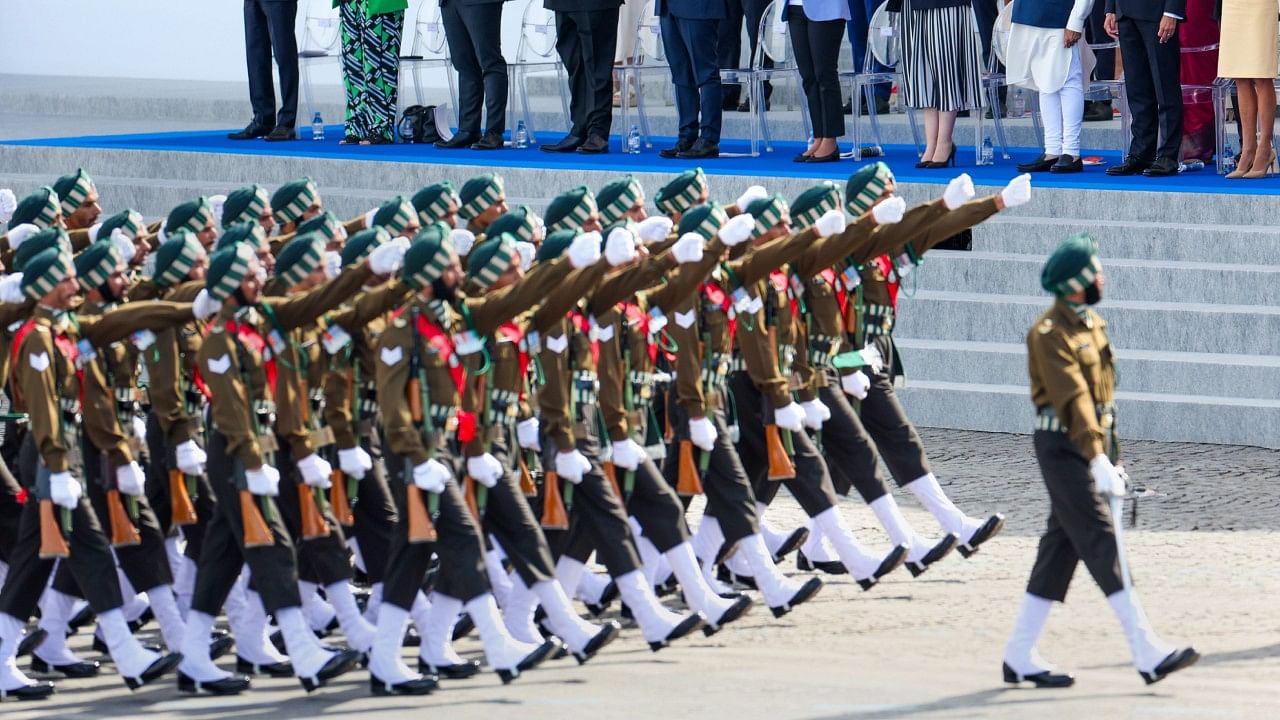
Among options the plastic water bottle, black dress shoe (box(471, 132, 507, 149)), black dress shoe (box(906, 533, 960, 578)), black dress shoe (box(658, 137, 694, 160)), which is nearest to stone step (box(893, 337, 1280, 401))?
the plastic water bottle

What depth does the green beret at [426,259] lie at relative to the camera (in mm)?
8086

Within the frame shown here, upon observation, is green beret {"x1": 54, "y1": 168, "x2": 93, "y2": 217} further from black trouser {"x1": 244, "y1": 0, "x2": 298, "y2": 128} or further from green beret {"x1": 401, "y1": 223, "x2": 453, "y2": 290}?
black trouser {"x1": 244, "y1": 0, "x2": 298, "y2": 128}

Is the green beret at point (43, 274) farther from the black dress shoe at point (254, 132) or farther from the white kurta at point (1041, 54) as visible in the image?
the black dress shoe at point (254, 132)

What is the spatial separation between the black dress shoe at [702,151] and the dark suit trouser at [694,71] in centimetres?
3

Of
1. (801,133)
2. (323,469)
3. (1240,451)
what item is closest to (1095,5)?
(801,133)

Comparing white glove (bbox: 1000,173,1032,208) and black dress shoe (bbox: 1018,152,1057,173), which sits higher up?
white glove (bbox: 1000,173,1032,208)

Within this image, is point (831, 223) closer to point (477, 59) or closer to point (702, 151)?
point (702, 151)

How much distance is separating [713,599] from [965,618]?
984mm

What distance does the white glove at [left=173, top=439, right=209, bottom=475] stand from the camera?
8.67 m

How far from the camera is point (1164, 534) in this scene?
10070mm

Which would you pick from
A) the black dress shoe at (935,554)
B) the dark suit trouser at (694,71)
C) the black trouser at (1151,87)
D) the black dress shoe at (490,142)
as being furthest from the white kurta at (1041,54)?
the black dress shoe at (935,554)

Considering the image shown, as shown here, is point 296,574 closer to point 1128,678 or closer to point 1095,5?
point 1128,678

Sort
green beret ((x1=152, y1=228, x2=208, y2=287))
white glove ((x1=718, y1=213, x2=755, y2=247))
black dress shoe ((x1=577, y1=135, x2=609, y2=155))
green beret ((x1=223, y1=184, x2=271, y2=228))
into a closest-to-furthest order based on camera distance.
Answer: white glove ((x1=718, y1=213, x2=755, y2=247)) → green beret ((x1=152, y1=228, x2=208, y2=287)) → green beret ((x1=223, y1=184, x2=271, y2=228)) → black dress shoe ((x1=577, y1=135, x2=609, y2=155))

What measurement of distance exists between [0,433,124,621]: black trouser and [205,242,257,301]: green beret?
914mm
